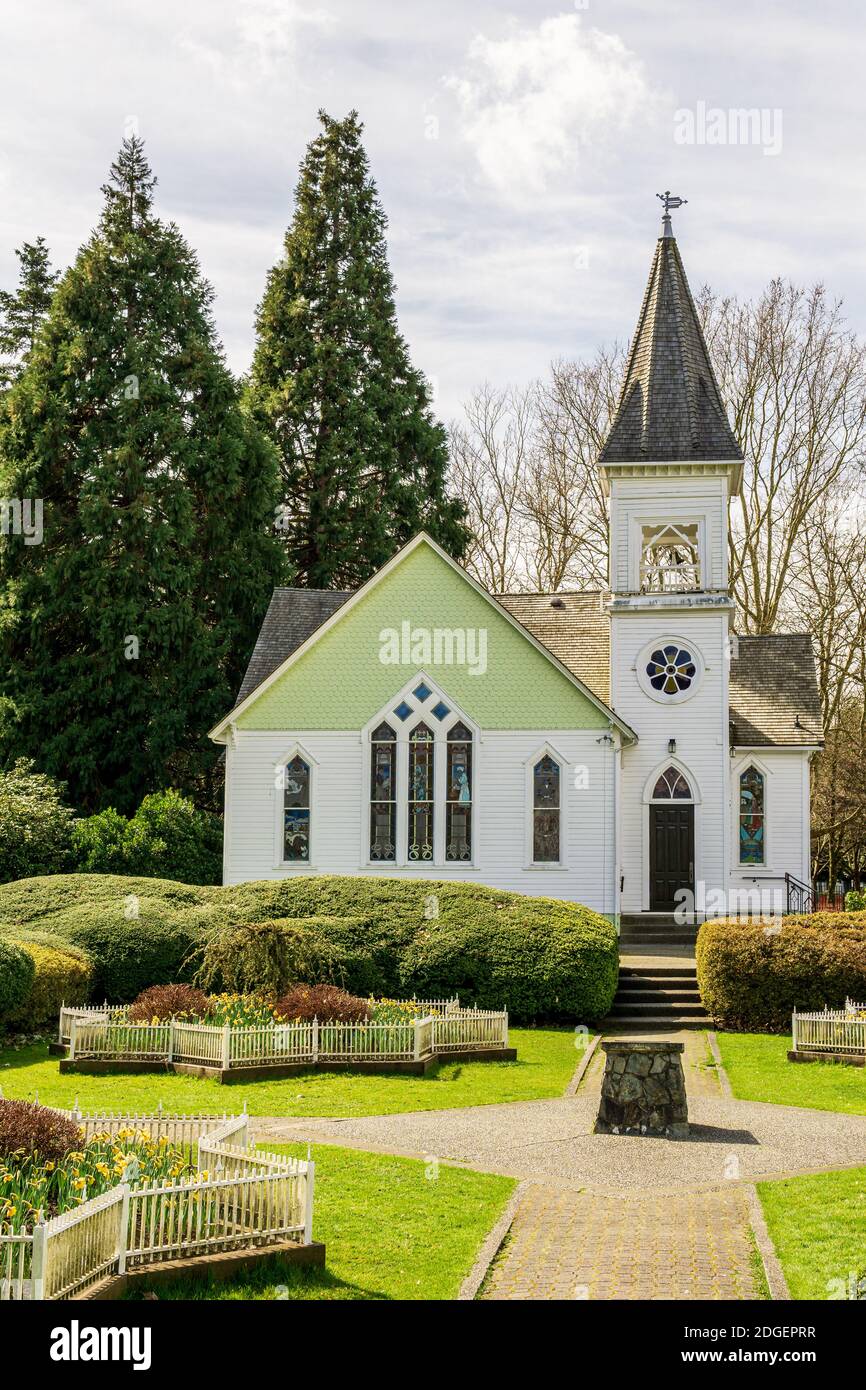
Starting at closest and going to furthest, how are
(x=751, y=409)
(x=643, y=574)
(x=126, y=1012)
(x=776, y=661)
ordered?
1. (x=126, y=1012)
2. (x=643, y=574)
3. (x=776, y=661)
4. (x=751, y=409)

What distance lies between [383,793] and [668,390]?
37.0 ft

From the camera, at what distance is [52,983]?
Answer: 19734 millimetres

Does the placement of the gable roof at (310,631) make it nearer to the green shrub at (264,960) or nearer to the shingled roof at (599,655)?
the shingled roof at (599,655)

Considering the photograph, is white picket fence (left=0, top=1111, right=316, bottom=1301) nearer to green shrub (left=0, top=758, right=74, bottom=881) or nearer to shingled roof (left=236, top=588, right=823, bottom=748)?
green shrub (left=0, top=758, right=74, bottom=881)

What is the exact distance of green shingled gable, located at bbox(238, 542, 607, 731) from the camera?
27938mm

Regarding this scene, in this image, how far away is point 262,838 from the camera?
93.7ft

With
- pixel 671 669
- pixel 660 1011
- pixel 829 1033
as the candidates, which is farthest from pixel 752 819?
pixel 829 1033

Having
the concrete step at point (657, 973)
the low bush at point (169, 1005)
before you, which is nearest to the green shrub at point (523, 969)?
the concrete step at point (657, 973)

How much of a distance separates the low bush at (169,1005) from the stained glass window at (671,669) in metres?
14.1

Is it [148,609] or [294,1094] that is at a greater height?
[148,609]

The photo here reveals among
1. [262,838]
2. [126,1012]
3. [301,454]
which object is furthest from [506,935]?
[301,454]

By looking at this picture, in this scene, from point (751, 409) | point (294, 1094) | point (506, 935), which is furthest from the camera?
point (751, 409)

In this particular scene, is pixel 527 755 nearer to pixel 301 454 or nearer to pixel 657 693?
pixel 657 693

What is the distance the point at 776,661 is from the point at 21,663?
1942 centimetres
